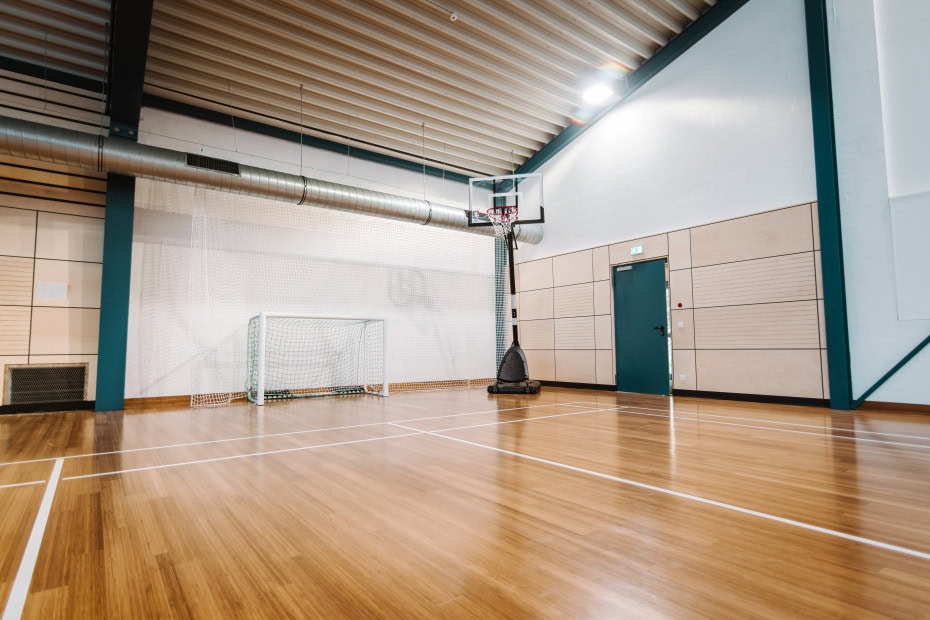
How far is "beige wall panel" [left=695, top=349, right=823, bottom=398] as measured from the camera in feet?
18.1

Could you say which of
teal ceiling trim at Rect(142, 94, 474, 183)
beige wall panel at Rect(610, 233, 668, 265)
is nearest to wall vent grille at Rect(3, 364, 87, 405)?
teal ceiling trim at Rect(142, 94, 474, 183)

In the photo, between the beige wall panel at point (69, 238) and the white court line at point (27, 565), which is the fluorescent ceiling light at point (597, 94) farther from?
the white court line at point (27, 565)

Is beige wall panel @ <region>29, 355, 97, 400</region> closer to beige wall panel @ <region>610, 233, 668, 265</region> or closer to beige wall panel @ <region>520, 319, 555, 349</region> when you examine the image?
beige wall panel @ <region>520, 319, 555, 349</region>

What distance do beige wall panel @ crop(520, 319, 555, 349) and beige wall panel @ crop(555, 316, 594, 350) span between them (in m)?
0.15

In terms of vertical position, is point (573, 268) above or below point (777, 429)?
above

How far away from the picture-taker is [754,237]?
6.04 meters

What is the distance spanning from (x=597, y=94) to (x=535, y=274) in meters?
3.31

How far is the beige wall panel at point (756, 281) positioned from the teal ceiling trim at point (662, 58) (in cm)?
322

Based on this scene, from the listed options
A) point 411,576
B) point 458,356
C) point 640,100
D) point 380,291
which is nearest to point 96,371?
point 380,291

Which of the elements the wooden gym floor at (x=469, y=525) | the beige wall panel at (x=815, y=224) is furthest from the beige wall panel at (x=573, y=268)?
the wooden gym floor at (x=469, y=525)

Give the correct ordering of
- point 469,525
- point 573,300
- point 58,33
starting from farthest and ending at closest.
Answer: point 573,300 → point 58,33 → point 469,525

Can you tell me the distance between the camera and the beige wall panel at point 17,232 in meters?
5.63

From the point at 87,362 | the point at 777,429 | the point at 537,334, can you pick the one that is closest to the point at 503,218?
the point at 537,334

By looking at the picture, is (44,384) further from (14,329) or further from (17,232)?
(17,232)
